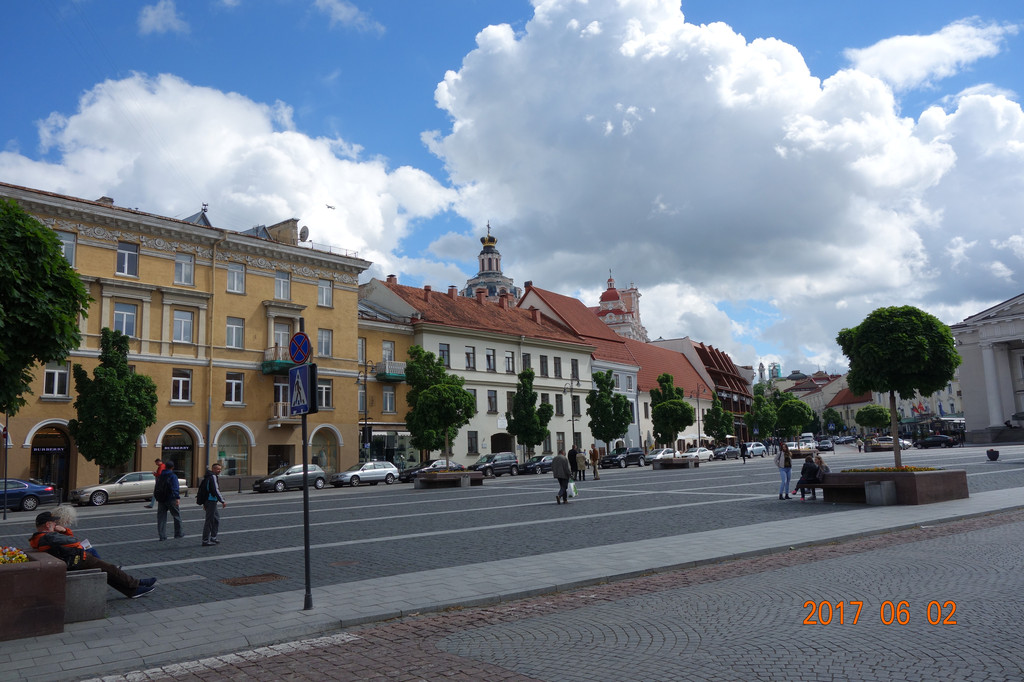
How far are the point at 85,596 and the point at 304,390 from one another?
317 centimetres

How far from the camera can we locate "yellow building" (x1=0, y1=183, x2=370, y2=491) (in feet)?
113

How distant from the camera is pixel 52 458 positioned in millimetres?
34312

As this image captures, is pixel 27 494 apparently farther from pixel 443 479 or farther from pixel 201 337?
pixel 443 479

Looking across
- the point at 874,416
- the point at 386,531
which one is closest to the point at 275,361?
the point at 386,531

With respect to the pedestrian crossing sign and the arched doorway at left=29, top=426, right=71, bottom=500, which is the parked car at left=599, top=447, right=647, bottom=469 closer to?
the arched doorway at left=29, top=426, right=71, bottom=500

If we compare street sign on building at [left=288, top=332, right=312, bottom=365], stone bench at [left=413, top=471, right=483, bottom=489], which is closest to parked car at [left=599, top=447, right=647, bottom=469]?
stone bench at [left=413, top=471, right=483, bottom=489]

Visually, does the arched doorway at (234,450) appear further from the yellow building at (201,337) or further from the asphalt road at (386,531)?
the asphalt road at (386,531)

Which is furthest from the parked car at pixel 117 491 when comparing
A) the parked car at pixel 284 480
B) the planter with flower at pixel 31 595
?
the planter with flower at pixel 31 595

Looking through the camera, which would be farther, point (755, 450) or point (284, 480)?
point (755, 450)

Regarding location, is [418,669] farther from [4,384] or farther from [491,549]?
[4,384]

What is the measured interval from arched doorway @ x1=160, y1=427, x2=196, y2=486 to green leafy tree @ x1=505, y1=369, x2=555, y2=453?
22577 mm

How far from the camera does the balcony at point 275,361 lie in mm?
40969

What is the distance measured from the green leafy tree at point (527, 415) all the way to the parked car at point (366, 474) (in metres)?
12.8
